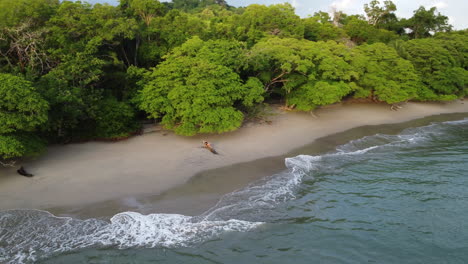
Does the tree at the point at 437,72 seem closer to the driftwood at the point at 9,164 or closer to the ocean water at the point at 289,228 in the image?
the ocean water at the point at 289,228

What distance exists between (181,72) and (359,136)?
1168 cm

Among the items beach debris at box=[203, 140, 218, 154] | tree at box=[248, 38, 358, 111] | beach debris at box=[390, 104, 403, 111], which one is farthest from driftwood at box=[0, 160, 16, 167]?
beach debris at box=[390, 104, 403, 111]

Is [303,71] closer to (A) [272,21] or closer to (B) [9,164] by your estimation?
(A) [272,21]

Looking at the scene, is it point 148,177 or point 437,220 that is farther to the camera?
point 148,177

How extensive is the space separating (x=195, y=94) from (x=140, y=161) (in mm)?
4900

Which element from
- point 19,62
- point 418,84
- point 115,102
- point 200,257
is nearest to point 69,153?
point 115,102

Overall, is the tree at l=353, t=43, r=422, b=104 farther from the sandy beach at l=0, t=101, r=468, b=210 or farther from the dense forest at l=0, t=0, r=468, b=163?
the sandy beach at l=0, t=101, r=468, b=210

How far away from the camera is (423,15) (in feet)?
150

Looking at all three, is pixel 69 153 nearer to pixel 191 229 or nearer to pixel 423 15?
pixel 191 229

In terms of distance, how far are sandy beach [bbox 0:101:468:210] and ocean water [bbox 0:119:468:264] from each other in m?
1.40

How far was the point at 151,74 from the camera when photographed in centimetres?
2019

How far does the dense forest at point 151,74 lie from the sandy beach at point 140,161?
0.89 m

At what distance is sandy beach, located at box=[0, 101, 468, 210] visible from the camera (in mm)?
12742

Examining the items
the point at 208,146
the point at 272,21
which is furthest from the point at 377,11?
the point at 208,146
